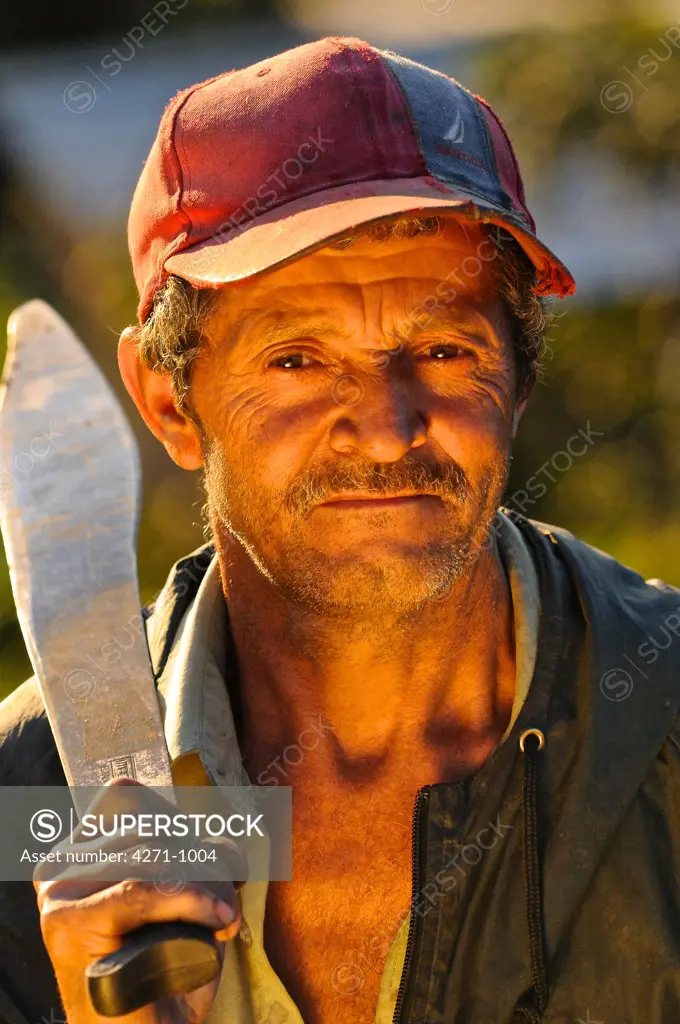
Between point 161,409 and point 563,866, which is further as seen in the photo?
point 161,409

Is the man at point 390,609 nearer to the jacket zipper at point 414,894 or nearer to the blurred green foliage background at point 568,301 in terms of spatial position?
the jacket zipper at point 414,894

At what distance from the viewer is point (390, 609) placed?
2.38m

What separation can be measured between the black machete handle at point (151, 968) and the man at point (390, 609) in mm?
606

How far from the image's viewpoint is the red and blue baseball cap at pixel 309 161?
220cm

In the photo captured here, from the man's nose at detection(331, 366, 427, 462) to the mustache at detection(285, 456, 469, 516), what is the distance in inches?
1.0

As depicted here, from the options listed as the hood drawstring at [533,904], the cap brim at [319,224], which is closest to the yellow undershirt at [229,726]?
the hood drawstring at [533,904]

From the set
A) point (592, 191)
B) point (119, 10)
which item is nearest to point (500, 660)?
point (592, 191)

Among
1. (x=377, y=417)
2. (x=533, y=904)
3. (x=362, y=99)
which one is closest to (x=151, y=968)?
(x=533, y=904)

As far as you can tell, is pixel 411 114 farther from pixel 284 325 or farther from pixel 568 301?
pixel 568 301

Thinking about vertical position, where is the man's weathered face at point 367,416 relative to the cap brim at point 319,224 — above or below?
below

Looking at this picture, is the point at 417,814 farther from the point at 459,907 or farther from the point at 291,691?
the point at 291,691

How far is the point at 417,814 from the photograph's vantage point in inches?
89.4

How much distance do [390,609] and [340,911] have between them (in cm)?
59

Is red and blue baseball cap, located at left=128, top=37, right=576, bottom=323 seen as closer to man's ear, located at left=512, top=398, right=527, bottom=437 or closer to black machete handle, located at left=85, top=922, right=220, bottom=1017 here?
man's ear, located at left=512, top=398, right=527, bottom=437
